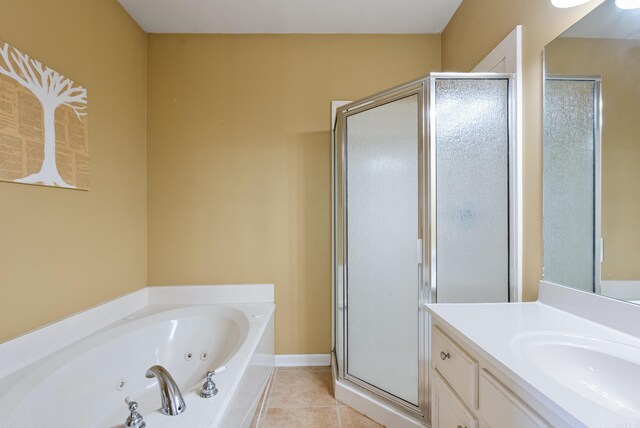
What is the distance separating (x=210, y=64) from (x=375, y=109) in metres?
1.44

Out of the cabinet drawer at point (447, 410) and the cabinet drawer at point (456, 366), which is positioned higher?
the cabinet drawer at point (456, 366)

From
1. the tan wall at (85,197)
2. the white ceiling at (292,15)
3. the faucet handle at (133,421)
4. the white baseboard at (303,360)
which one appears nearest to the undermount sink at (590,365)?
the faucet handle at (133,421)

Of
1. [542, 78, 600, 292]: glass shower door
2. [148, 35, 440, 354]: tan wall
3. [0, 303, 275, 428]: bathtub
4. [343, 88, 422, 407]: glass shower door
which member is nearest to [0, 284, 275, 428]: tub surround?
[0, 303, 275, 428]: bathtub

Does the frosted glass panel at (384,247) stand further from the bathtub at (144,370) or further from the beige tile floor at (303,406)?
the bathtub at (144,370)

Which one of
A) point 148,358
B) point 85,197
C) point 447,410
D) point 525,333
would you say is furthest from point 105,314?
point 525,333

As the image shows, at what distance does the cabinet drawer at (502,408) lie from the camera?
60 centimetres

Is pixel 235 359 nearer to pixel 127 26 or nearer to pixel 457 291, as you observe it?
pixel 457 291

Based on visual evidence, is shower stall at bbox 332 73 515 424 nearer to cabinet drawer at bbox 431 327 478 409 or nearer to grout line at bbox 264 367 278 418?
cabinet drawer at bbox 431 327 478 409

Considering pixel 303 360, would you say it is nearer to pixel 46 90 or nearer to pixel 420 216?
pixel 420 216

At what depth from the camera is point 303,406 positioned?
1.71 metres

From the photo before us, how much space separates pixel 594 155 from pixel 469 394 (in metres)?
0.95

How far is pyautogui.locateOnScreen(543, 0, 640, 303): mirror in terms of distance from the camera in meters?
Result: 0.86

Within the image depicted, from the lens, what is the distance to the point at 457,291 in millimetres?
1356

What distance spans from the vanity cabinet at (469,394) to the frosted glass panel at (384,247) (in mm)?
428
